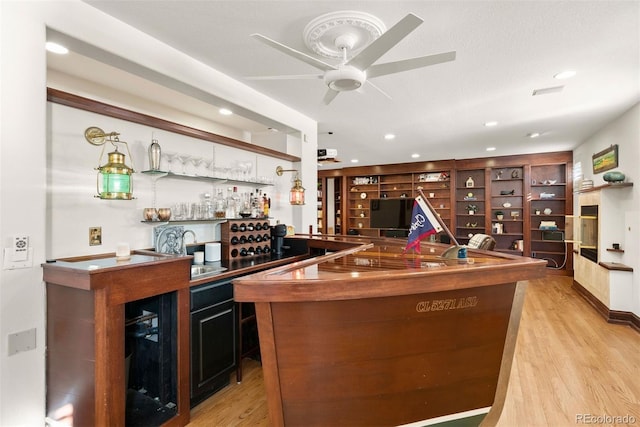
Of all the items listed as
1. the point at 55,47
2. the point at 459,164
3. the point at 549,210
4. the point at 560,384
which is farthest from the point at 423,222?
the point at 549,210

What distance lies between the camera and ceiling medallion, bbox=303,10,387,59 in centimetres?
194

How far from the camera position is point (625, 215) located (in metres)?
3.88

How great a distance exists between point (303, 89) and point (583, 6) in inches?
84.4

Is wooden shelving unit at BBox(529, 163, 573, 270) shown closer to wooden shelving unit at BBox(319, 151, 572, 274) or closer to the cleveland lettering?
wooden shelving unit at BBox(319, 151, 572, 274)

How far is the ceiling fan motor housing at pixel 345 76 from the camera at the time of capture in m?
1.88

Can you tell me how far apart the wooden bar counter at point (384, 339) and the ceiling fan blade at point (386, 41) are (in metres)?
1.14

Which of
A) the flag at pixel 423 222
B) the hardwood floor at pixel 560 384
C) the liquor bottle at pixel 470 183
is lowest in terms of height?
the hardwood floor at pixel 560 384

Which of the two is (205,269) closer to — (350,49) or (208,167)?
(208,167)

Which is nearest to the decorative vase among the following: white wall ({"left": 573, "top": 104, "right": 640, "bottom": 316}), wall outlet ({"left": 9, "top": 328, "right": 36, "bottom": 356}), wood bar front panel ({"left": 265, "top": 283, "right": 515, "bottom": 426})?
white wall ({"left": 573, "top": 104, "right": 640, "bottom": 316})

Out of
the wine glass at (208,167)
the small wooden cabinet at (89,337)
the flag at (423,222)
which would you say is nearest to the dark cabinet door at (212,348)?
the small wooden cabinet at (89,337)

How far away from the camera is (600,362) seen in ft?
9.20

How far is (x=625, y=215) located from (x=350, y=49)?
4107 millimetres

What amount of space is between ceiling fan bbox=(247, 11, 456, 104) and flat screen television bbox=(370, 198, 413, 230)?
6.23m

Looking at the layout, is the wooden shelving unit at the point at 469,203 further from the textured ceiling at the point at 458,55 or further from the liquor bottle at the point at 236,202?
the liquor bottle at the point at 236,202
